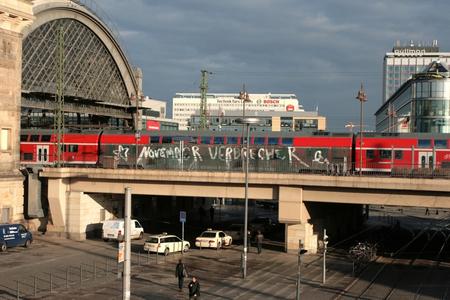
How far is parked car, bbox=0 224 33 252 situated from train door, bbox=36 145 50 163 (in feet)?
60.5

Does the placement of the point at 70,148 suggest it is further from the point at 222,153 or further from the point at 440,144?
the point at 440,144

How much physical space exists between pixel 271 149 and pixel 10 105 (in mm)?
23185

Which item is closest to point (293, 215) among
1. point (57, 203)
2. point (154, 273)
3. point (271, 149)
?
point (271, 149)

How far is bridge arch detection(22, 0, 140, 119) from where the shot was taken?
271 feet

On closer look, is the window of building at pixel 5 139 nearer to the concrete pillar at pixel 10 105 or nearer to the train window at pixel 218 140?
the concrete pillar at pixel 10 105

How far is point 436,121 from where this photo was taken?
457 feet

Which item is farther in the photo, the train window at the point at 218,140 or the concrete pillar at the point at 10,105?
the train window at the point at 218,140

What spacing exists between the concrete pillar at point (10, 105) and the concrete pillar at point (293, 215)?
23.4 meters

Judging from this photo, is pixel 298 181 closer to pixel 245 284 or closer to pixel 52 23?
pixel 245 284

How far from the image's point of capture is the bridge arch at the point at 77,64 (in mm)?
82625

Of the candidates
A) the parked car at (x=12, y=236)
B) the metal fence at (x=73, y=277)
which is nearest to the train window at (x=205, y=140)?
the metal fence at (x=73, y=277)

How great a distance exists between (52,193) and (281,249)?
19.7 meters

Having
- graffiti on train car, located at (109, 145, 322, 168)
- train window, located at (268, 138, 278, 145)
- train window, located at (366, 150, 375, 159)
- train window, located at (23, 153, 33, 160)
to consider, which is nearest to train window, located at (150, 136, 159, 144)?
graffiti on train car, located at (109, 145, 322, 168)

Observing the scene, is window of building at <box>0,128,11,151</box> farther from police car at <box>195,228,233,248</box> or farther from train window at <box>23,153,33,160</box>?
police car at <box>195,228,233,248</box>
